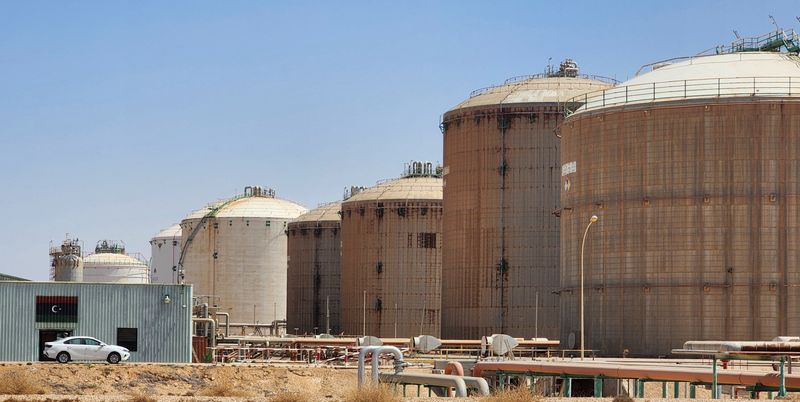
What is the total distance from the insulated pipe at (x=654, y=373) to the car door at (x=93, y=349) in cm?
2169

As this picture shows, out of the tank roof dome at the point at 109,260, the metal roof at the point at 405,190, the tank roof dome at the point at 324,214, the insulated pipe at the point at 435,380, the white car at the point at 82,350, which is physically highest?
the metal roof at the point at 405,190

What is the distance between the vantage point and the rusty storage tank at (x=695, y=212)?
71.6 m

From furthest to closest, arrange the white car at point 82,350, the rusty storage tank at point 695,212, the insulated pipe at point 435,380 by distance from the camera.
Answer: the rusty storage tank at point 695,212 < the white car at point 82,350 < the insulated pipe at point 435,380

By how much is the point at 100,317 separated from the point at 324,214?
50647mm

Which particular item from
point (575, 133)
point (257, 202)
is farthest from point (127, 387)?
point (257, 202)

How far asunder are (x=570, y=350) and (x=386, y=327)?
33970 mm

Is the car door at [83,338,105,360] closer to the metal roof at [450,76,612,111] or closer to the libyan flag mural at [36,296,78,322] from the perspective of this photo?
the libyan flag mural at [36,296,78,322]

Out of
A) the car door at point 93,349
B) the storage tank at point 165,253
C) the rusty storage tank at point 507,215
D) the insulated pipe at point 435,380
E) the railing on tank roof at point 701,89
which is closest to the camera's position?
the insulated pipe at point 435,380

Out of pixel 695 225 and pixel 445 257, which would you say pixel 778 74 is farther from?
pixel 445 257

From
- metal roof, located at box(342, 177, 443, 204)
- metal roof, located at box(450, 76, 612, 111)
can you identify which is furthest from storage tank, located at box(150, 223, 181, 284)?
metal roof, located at box(450, 76, 612, 111)

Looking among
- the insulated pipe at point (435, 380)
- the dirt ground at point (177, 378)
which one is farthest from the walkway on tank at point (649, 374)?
the dirt ground at point (177, 378)

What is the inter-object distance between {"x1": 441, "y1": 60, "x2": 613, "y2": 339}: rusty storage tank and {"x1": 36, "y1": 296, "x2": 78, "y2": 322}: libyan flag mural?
91.3 ft

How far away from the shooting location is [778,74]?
75.1 meters

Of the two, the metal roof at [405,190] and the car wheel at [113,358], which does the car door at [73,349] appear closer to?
the car wheel at [113,358]
